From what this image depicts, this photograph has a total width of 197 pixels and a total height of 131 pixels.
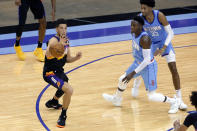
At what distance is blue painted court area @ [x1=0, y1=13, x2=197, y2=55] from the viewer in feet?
33.4

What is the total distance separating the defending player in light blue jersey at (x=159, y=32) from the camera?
20.8ft

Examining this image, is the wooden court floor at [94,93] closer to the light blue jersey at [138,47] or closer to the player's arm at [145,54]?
the player's arm at [145,54]

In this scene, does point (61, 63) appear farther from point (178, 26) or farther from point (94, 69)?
point (178, 26)

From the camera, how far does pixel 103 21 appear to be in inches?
461

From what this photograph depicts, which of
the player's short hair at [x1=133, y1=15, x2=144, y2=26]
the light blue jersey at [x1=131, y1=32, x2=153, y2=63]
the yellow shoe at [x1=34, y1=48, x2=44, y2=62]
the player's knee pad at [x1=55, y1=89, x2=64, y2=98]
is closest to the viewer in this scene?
the player's short hair at [x1=133, y1=15, x2=144, y2=26]

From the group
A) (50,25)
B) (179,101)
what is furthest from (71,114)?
(50,25)

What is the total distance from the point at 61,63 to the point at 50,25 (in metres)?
5.42

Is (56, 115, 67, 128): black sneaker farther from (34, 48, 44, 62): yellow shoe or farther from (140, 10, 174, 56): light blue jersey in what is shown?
(34, 48, 44, 62): yellow shoe

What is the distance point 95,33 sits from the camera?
10828 mm

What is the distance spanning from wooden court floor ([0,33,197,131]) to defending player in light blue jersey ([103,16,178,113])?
0.36 meters

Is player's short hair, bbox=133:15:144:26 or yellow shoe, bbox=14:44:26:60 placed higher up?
player's short hair, bbox=133:15:144:26

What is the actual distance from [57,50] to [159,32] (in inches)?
62.8

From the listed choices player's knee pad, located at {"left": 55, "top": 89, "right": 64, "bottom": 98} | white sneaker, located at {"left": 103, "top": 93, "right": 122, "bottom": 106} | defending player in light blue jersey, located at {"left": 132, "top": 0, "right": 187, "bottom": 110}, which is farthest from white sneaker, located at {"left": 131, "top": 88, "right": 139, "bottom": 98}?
player's knee pad, located at {"left": 55, "top": 89, "right": 64, "bottom": 98}

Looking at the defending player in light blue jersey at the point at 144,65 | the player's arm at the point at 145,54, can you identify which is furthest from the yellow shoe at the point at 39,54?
the player's arm at the point at 145,54
